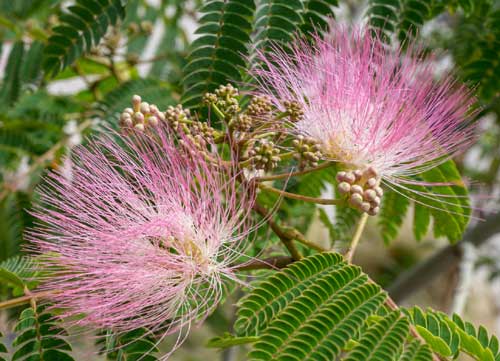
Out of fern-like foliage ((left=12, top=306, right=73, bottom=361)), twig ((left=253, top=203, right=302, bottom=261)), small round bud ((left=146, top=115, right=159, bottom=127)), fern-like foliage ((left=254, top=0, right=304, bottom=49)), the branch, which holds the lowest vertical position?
the branch

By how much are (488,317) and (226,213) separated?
23.7 feet

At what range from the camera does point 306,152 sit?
143cm

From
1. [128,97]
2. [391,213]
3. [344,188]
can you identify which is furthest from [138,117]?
[391,213]

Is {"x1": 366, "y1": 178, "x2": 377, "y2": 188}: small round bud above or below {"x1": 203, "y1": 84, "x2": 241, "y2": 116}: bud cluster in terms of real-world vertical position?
below

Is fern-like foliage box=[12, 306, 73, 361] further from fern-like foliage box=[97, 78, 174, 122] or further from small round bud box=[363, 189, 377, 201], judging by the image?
fern-like foliage box=[97, 78, 174, 122]

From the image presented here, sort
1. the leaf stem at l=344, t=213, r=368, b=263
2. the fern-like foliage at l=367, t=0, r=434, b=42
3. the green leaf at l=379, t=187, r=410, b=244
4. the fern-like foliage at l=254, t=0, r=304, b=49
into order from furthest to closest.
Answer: the green leaf at l=379, t=187, r=410, b=244, the fern-like foliage at l=367, t=0, r=434, b=42, the fern-like foliage at l=254, t=0, r=304, b=49, the leaf stem at l=344, t=213, r=368, b=263

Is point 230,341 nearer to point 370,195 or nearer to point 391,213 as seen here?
point 370,195

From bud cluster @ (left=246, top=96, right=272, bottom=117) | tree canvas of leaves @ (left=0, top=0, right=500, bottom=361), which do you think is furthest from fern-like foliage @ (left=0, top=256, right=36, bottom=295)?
bud cluster @ (left=246, top=96, right=272, bottom=117)

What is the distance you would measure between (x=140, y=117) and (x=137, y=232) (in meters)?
0.29

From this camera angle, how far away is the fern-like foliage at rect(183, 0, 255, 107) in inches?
66.9

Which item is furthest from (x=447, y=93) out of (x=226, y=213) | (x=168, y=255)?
(x=168, y=255)

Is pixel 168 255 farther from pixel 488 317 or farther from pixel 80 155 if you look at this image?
pixel 488 317

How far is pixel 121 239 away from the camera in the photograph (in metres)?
1.40

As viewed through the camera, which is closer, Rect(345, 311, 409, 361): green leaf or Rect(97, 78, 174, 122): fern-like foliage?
Rect(345, 311, 409, 361): green leaf
